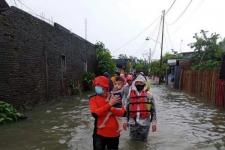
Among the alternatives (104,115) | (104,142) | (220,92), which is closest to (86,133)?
(104,142)

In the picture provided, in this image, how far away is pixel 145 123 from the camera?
28.6 feet

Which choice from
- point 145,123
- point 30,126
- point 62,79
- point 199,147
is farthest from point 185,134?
point 62,79

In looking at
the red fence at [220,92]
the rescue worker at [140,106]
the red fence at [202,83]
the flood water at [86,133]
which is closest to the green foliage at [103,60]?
the red fence at [202,83]

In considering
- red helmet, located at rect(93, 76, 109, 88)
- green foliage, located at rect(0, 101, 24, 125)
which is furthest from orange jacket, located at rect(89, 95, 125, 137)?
green foliage, located at rect(0, 101, 24, 125)

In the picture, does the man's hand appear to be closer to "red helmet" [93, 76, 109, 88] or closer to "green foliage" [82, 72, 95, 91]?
"red helmet" [93, 76, 109, 88]

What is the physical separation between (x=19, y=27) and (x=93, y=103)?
989 centimetres

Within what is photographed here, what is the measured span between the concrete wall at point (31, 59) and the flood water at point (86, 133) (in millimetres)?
1212

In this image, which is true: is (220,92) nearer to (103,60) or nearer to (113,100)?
(113,100)

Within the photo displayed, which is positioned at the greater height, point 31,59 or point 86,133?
point 31,59

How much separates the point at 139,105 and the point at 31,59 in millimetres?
8965

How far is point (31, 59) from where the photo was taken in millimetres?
16500

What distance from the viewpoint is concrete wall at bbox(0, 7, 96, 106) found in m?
14.0

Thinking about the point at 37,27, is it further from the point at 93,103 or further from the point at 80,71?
the point at 93,103

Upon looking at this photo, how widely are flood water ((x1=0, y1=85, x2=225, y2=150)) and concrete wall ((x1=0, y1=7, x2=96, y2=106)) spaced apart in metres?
1.21
